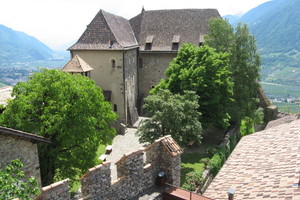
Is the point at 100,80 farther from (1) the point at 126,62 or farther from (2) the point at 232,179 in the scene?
(2) the point at 232,179

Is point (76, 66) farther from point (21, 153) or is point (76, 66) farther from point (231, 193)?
point (231, 193)

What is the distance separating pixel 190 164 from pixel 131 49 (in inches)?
611

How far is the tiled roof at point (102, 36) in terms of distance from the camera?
98.7 ft

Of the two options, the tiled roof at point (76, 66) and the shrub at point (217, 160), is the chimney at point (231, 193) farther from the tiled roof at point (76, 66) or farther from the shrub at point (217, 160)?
A: the tiled roof at point (76, 66)

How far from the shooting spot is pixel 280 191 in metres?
8.53

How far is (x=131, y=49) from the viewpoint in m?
32.6

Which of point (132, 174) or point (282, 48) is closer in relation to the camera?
point (132, 174)

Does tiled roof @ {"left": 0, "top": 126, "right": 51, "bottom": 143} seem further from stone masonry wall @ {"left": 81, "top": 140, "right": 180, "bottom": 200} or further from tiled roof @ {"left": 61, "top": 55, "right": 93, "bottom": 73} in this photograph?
tiled roof @ {"left": 61, "top": 55, "right": 93, "bottom": 73}

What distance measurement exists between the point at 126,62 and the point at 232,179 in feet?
72.2

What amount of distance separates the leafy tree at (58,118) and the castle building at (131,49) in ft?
38.8

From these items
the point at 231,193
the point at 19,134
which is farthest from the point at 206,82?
the point at 231,193

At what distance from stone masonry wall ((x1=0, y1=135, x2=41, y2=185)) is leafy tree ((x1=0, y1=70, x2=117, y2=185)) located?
136cm

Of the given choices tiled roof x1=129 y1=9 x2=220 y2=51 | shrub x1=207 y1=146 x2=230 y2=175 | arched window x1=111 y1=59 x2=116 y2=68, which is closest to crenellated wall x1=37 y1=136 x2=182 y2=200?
shrub x1=207 y1=146 x2=230 y2=175

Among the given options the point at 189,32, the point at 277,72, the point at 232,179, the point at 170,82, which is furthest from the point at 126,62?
the point at 277,72
